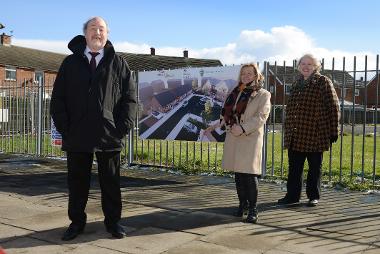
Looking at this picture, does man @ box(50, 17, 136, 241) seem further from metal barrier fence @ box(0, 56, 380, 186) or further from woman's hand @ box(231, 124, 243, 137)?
metal barrier fence @ box(0, 56, 380, 186)

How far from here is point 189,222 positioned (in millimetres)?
5305

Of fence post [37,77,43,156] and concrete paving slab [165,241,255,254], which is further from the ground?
fence post [37,77,43,156]

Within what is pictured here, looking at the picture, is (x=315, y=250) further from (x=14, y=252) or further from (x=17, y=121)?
(x=17, y=121)

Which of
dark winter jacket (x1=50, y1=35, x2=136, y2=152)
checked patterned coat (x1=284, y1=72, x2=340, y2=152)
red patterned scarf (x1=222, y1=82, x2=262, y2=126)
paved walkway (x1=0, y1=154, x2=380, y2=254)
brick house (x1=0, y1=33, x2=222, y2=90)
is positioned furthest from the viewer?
brick house (x1=0, y1=33, x2=222, y2=90)

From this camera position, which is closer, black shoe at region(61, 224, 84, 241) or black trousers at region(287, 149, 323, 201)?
black shoe at region(61, 224, 84, 241)

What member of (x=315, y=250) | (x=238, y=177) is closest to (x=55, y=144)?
(x=238, y=177)

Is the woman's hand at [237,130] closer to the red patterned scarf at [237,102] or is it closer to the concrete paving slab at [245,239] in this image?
the red patterned scarf at [237,102]

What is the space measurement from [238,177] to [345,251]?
1.63 m

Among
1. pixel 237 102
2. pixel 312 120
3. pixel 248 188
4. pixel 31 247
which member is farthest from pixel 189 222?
pixel 312 120

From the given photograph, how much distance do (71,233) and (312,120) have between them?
3252 mm

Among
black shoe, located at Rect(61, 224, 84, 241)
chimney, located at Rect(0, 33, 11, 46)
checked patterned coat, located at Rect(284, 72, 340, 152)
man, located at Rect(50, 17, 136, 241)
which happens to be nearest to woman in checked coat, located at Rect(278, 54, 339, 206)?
checked patterned coat, located at Rect(284, 72, 340, 152)

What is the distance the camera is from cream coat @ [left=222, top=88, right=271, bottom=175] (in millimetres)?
5293

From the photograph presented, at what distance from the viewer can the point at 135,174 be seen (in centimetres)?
903

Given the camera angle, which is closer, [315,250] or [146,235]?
[315,250]
